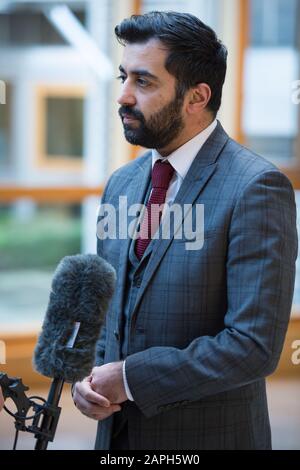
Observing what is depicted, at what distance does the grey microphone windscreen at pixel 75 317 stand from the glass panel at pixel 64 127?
3228mm

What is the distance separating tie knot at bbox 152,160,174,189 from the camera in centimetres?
179

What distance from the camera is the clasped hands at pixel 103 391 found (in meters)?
1.63

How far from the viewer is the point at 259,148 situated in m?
5.06

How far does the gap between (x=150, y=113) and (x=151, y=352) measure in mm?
549

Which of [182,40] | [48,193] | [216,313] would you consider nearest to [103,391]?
[216,313]

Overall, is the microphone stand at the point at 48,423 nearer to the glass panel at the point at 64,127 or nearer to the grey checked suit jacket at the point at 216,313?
the grey checked suit jacket at the point at 216,313

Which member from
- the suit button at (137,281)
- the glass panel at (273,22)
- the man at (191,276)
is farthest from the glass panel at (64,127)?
the suit button at (137,281)

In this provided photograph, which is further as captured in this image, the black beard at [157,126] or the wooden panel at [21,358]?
the wooden panel at [21,358]

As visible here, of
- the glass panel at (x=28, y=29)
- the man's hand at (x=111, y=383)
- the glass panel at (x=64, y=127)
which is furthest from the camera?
the glass panel at (x=64, y=127)

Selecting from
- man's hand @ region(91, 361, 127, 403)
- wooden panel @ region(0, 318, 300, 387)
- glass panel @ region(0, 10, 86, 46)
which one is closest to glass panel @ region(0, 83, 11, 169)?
glass panel @ region(0, 10, 86, 46)

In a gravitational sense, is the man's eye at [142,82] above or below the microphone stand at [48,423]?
above

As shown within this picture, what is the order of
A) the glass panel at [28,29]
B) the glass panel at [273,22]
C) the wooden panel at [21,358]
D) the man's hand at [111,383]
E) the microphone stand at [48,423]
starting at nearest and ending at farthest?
the microphone stand at [48,423] → the man's hand at [111,383] → the wooden panel at [21,358] → the glass panel at [28,29] → the glass panel at [273,22]
